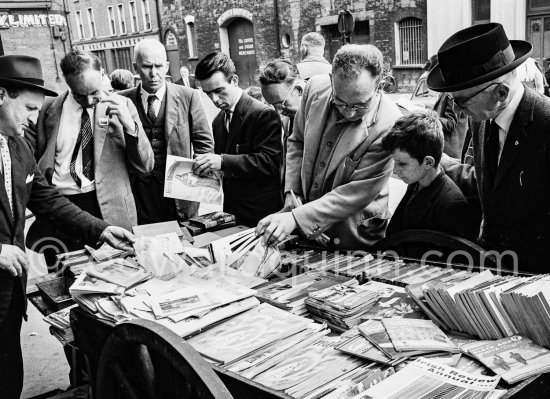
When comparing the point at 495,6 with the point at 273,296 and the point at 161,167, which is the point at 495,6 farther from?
the point at 273,296

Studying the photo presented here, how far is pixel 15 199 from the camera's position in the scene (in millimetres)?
2906

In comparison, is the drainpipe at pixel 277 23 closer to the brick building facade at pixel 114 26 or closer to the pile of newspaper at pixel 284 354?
the brick building facade at pixel 114 26

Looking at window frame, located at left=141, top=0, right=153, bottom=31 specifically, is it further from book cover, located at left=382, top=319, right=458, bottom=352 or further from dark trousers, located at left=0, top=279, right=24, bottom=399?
book cover, located at left=382, top=319, right=458, bottom=352

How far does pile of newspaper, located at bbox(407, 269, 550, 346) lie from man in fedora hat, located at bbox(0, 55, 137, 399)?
1.75m

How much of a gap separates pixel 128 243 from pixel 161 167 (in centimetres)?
112

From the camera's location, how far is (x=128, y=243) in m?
3.16

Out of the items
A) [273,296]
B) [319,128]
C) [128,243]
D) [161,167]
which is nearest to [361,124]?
[319,128]

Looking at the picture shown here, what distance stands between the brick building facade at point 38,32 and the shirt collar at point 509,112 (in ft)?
61.7

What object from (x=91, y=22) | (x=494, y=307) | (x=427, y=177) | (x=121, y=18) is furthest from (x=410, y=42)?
(x=91, y=22)

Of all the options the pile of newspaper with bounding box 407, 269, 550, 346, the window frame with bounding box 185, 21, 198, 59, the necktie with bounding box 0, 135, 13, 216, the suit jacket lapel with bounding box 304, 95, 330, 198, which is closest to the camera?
the pile of newspaper with bounding box 407, 269, 550, 346

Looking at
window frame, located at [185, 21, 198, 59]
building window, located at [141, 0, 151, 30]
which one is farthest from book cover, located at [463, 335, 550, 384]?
building window, located at [141, 0, 151, 30]

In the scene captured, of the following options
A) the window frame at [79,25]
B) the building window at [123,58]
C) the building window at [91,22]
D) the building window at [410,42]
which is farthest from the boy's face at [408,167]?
the window frame at [79,25]

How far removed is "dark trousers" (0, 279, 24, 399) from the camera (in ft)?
9.27

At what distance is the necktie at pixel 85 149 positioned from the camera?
12.4ft
